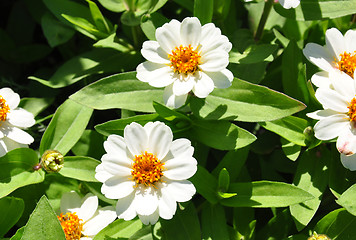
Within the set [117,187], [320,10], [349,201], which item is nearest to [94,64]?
[117,187]

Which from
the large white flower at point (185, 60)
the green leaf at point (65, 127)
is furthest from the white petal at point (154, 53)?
the green leaf at point (65, 127)

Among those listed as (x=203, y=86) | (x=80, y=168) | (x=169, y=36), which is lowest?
(x=80, y=168)

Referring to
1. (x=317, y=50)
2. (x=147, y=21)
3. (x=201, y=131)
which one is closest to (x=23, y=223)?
(x=201, y=131)

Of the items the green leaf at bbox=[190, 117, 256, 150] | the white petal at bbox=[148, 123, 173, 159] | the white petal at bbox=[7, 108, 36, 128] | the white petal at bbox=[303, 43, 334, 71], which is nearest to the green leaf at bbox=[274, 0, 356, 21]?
the white petal at bbox=[303, 43, 334, 71]

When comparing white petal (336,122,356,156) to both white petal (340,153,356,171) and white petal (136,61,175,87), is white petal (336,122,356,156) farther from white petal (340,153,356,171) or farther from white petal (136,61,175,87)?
white petal (136,61,175,87)

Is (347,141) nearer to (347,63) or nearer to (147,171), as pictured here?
(347,63)

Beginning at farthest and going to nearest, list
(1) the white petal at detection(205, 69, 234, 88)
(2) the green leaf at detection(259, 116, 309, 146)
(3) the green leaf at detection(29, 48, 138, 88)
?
(3) the green leaf at detection(29, 48, 138, 88) < (2) the green leaf at detection(259, 116, 309, 146) < (1) the white petal at detection(205, 69, 234, 88)

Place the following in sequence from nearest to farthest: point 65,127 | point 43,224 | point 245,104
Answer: point 43,224, point 245,104, point 65,127

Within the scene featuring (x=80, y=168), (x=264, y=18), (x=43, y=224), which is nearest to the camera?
(x=43, y=224)
